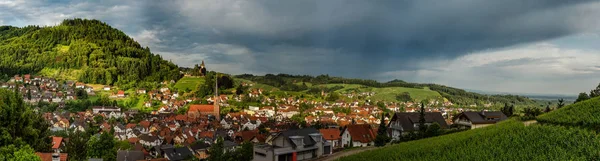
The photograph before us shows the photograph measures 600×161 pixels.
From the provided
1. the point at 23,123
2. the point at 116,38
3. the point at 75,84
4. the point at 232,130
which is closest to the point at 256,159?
the point at 23,123

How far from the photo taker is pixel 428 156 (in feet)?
54.9

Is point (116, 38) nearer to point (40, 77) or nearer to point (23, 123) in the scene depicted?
point (40, 77)

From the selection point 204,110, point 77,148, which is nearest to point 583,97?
point 77,148

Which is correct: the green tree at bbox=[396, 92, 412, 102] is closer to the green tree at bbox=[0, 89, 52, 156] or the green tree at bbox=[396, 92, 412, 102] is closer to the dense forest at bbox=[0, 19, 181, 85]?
the dense forest at bbox=[0, 19, 181, 85]

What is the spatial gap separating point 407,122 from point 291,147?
45.5 feet

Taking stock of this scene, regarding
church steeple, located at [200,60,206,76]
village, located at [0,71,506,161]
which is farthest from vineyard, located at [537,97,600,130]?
church steeple, located at [200,60,206,76]

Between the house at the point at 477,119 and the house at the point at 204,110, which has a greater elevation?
the house at the point at 477,119

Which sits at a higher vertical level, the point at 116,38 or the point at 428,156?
the point at 116,38

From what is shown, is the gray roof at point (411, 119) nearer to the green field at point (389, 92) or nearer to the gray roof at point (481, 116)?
the gray roof at point (481, 116)

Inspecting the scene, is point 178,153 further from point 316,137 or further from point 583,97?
point 583,97

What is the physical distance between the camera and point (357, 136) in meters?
38.4

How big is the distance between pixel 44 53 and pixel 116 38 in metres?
40.2

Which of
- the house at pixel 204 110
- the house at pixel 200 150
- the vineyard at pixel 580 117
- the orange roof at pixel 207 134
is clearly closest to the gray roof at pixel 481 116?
the vineyard at pixel 580 117

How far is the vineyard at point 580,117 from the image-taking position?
1653 cm
